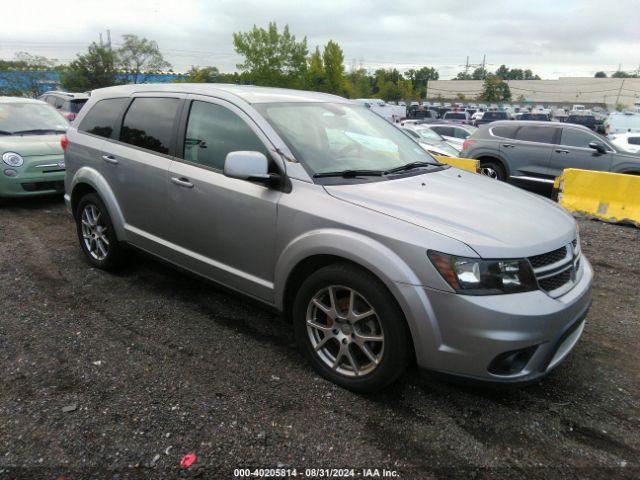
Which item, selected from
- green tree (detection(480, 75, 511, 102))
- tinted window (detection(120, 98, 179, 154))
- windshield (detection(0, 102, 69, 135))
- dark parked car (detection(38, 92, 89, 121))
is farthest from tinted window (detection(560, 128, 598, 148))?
green tree (detection(480, 75, 511, 102))

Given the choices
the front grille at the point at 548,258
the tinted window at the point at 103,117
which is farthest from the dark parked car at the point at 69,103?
the front grille at the point at 548,258

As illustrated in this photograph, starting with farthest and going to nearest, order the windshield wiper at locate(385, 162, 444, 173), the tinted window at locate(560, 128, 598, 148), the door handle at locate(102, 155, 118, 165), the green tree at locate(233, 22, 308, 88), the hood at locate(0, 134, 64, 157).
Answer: the green tree at locate(233, 22, 308, 88) < the tinted window at locate(560, 128, 598, 148) < the hood at locate(0, 134, 64, 157) < the door handle at locate(102, 155, 118, 165) < the windshield wiper at locate(385, 162, 444, 173)

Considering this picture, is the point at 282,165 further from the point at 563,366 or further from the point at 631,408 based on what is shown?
the point at 631,408

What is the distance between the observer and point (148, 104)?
413 centimetres

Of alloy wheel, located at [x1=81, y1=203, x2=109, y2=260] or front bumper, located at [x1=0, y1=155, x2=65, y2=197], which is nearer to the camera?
alloy wheel, located at [x1=81, y1=203, x2=109, y2=260]

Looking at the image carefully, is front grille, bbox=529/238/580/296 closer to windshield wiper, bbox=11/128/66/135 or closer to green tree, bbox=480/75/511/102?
windshield wiper, bbox=11/128/66/135

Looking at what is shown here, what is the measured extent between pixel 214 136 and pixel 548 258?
7.84 ft

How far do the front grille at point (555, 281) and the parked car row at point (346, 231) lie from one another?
0.01 metres

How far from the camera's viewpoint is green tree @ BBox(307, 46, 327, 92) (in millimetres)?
58875

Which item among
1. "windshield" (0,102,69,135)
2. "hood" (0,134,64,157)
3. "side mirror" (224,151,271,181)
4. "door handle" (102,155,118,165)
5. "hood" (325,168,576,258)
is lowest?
"hood" (0,134,64,157)

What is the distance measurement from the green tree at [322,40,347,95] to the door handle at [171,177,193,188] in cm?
5932

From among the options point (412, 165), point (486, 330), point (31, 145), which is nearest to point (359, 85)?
point (31, 145)

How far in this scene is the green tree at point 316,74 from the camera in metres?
58.9

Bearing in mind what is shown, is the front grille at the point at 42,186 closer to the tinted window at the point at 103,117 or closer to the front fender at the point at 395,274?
the tinted window at the point at 103,117
